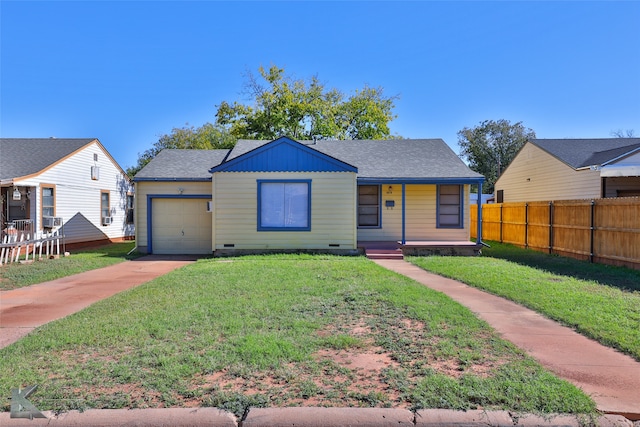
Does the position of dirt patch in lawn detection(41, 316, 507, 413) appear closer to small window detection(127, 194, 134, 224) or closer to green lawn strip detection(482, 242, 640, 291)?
green lawn strip detection(482, 242, 640, 291)

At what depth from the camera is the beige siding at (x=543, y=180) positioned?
1691 centimetres

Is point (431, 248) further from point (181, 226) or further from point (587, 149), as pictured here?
point (587, 149)

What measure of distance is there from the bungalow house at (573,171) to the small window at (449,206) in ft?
15.8

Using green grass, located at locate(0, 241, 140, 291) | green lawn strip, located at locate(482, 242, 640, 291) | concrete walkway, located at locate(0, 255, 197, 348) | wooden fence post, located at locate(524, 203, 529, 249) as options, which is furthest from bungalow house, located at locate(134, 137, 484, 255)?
concrete walkway, located at locate(0, 255, 197, 348)

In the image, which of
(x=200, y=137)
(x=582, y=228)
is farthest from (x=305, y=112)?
(x=582, y=228)

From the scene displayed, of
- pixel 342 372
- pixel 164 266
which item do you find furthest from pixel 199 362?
pixel 164 266

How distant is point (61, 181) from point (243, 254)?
8792 millimetres

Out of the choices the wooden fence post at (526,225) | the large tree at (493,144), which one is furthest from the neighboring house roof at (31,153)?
the large tree at (493,144)

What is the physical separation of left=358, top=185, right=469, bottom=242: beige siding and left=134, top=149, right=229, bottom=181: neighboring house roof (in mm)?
6448

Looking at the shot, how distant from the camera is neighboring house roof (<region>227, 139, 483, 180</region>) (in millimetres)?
14906

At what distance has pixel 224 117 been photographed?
97.8 ft

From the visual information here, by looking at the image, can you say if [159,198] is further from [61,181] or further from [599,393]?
[599,393]

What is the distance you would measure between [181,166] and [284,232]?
5.41 metres

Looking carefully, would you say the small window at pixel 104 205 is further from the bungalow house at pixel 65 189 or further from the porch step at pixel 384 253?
the porch step at pixel 384 253
